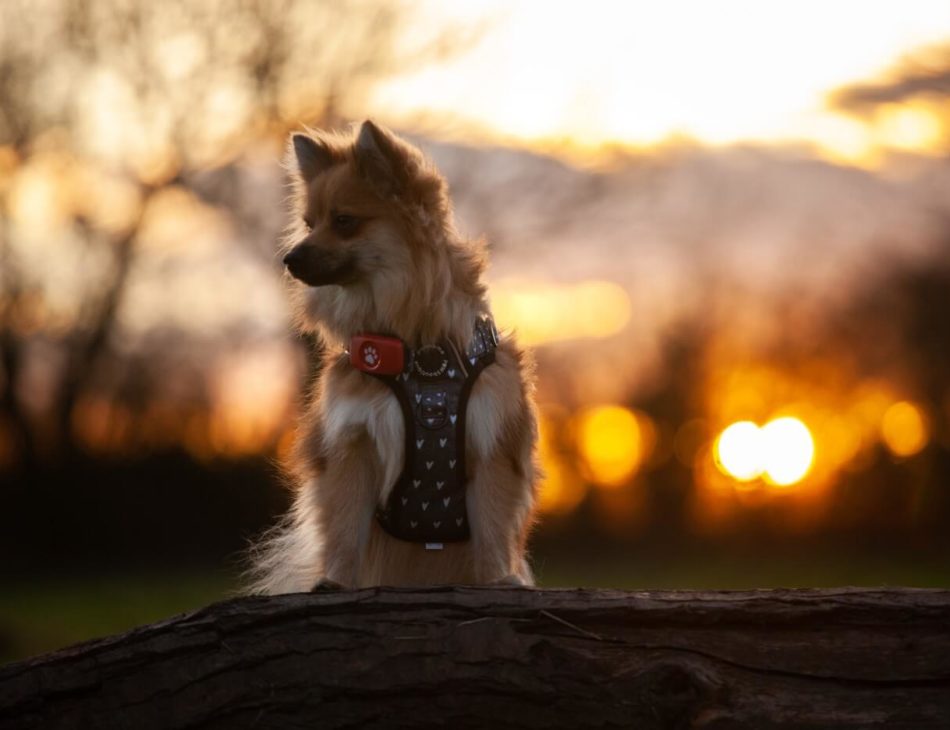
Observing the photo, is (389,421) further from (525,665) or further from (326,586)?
(525,665)

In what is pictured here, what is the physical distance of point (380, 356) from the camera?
15.2 ft

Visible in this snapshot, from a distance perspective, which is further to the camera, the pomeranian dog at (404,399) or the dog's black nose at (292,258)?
the dog's black nose at (292,258)

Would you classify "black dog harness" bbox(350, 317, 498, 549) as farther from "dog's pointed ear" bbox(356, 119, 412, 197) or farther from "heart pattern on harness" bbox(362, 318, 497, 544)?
"dog's pointed ear" bbox(356, 119, 412, 197)

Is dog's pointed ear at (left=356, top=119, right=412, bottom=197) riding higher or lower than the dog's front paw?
higher

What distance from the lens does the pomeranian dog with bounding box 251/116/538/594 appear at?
454cm

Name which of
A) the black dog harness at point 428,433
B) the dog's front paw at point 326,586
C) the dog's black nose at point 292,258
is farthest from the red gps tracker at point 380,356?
the dog's front paw at point 326,586

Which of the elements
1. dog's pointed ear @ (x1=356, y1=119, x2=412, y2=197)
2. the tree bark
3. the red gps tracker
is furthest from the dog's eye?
the tree bark

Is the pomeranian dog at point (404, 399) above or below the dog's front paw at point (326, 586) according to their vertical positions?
above

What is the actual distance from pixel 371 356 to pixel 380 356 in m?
A: 0.04

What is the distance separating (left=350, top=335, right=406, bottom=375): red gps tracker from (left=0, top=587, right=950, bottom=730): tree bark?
955 millimetres

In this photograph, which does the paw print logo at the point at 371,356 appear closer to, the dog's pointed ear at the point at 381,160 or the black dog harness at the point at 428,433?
the black dog harness at the point at 428,433

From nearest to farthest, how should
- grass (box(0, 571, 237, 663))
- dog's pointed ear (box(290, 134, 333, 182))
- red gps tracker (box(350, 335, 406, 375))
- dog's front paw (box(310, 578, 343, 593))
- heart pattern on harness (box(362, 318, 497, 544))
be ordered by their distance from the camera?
1. dog's front paw (box(310, 578, 343, 593))
2. heart pattern on harness (box(362, 318, 497, 544))
3. red gps tracker (box(350, 335, 406, 375))
4. dog's pointed ear (box(290, 134, 333, 182))
5. grass (box(0, 571, 237, 663))

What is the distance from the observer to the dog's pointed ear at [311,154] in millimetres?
5000

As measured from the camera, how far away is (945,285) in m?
19.2
